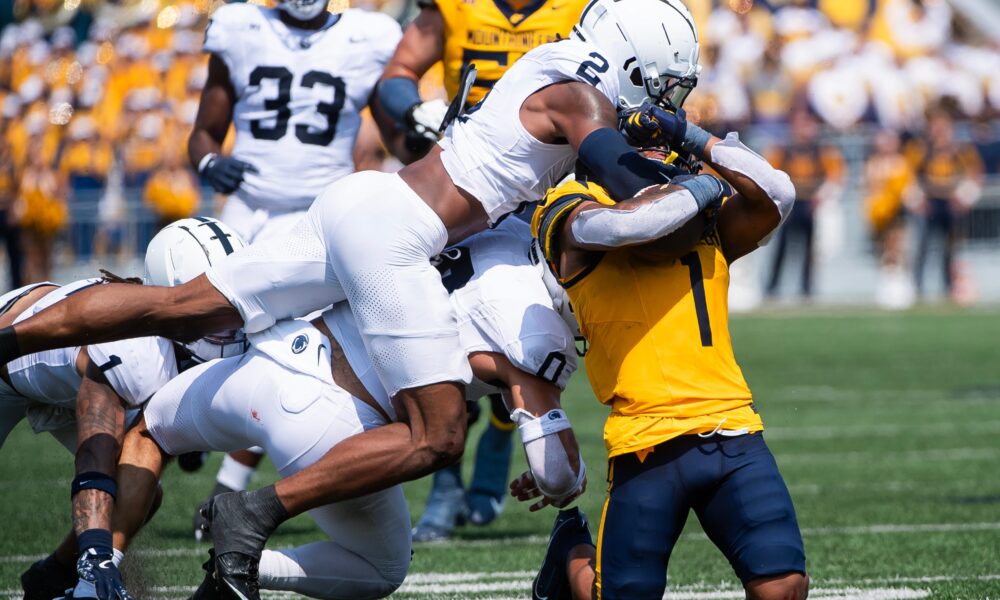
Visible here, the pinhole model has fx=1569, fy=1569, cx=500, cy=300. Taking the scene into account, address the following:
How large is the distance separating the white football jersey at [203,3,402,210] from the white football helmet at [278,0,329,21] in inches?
3.1

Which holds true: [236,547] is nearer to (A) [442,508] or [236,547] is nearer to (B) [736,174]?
(B) [736,174]

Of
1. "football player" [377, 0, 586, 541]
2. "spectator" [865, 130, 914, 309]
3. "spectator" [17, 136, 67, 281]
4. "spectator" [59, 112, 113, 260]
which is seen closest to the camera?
"football player" [377, 0, 586, 541]

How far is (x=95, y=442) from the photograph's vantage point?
4297 millimetres

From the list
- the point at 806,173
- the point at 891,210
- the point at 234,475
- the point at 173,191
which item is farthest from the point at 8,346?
the point at 891,210

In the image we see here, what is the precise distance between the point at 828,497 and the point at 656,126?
11.7 ft

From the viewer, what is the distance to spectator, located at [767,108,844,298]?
1714 centimetres

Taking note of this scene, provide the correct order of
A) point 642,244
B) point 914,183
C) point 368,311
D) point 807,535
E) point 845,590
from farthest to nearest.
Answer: point 914,183 → point 807,535 → point 845,590 → point 368,311 → point 642,244

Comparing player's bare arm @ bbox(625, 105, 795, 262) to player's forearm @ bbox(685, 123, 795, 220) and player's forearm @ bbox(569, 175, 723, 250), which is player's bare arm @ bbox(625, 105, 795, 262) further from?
player's forearm @ bbox(569, 175, 723, 250)

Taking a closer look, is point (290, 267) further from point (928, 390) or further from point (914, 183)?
point (914, 183)

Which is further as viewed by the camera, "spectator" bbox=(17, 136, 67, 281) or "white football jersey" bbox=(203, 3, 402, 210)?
"spectator" bbox=(17, 136, 67, 281)

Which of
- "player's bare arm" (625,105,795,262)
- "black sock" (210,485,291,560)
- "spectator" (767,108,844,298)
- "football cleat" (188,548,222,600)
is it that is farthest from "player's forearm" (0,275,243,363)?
"spectator" (767,108,844,298)

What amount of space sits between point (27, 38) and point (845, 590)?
730 inches

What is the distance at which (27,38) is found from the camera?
2119 cm

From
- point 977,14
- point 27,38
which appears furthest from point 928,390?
point 27,38
